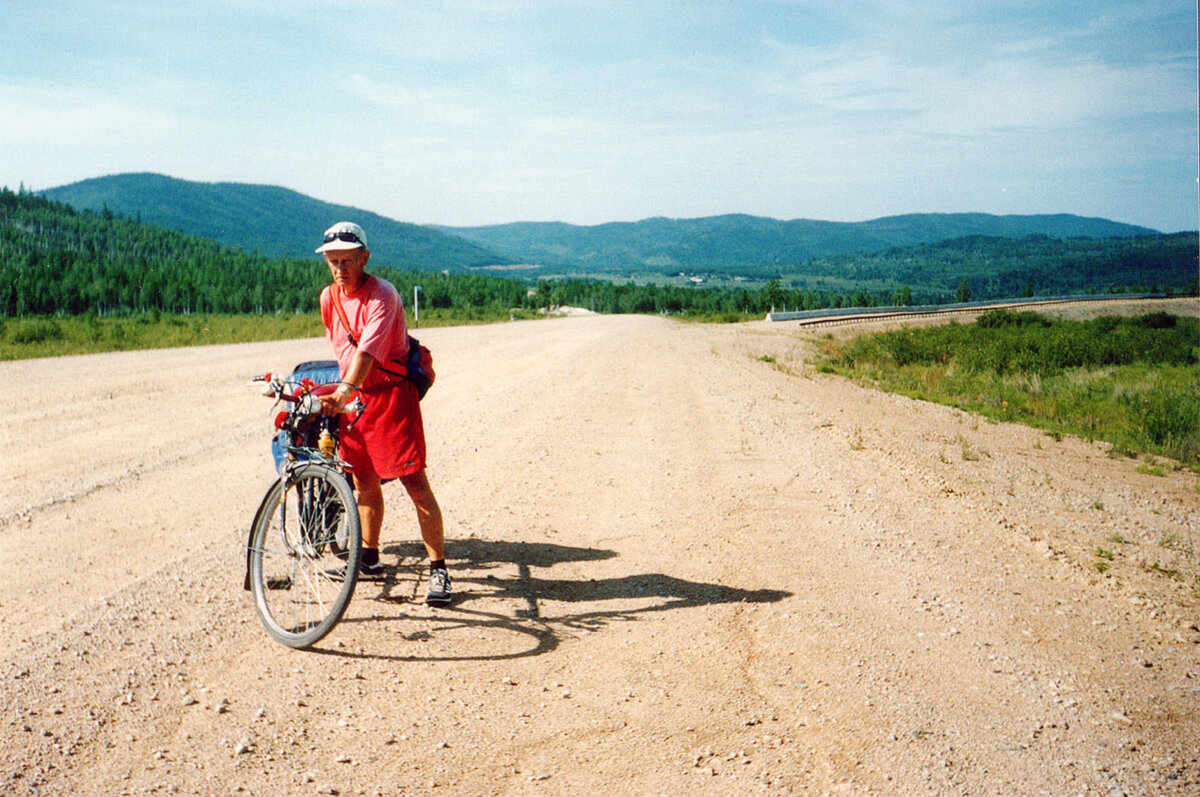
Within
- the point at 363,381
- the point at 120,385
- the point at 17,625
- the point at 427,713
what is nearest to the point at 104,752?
the point at 427,713

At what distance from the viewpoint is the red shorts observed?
449 cm

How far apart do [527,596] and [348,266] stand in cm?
222

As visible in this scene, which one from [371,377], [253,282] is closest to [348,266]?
[371,377]

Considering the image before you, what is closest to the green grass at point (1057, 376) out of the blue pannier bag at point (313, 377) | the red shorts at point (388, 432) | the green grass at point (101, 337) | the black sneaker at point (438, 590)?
the black sneaker at point (438, 590)

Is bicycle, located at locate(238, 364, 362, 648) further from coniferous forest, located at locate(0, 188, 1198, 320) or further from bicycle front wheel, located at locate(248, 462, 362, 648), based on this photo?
coniferous forest, located at locate(0, 188, 1198, 320)

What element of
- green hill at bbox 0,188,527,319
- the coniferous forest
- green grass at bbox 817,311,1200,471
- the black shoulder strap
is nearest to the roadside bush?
green grass at bbox 817,311,1200,471

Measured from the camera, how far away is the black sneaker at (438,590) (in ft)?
15.7

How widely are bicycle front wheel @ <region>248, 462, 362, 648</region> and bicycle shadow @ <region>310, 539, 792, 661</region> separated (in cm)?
24

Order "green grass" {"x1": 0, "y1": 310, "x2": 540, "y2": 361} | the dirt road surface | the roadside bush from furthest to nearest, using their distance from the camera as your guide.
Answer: the roadside bush, "green grass" {"x1": 0, "y1": 310, "x2": 540, "y2": 361}, the dirt road surface

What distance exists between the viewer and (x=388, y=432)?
177 inches

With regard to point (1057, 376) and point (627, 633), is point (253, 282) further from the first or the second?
point (627, 633)

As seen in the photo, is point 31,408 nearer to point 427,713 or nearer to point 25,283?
point 427,713

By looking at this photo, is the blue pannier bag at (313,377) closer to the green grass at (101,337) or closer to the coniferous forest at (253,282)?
the green grass at (101,337)

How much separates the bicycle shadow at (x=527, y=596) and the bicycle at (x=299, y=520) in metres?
0.27
